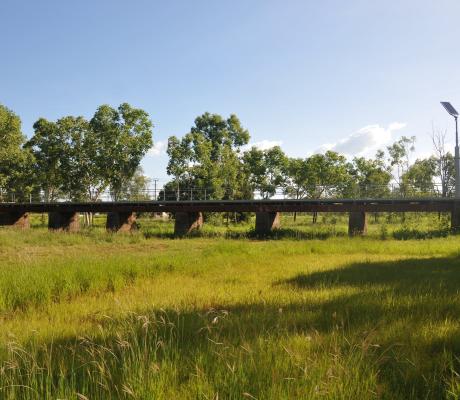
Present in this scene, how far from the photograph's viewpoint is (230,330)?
155 inches

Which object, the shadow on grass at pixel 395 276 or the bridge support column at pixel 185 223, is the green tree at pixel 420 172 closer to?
the bridge support column at pixel 185 223

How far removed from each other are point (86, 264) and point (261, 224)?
894 inches

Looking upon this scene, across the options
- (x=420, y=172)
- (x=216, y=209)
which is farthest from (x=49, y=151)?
(x=420, y=172)

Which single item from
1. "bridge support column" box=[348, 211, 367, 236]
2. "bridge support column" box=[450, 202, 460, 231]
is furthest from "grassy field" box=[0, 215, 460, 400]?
"bridge support column" box=[348, 211, 367, 236]

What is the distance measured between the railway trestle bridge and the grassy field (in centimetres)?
1702

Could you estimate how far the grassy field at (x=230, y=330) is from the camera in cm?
255

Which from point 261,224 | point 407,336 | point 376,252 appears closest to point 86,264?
point 407,336

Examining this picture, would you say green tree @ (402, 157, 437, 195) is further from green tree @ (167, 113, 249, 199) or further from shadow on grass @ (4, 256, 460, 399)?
shadow on grass @ (4, 256, 460, 399)

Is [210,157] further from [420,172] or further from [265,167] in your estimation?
[420,172]

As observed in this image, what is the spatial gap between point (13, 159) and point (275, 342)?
45.3 metres

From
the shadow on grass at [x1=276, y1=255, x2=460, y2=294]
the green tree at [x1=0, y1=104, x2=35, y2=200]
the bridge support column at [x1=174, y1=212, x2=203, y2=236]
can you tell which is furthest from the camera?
the green tree at [x1=0, y1=104, x2=35, y2=200]

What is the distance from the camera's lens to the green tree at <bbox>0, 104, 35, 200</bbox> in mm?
40406

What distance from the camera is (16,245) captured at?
21.0 metres

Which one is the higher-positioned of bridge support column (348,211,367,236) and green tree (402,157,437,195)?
green tree (402,157,437,195)
